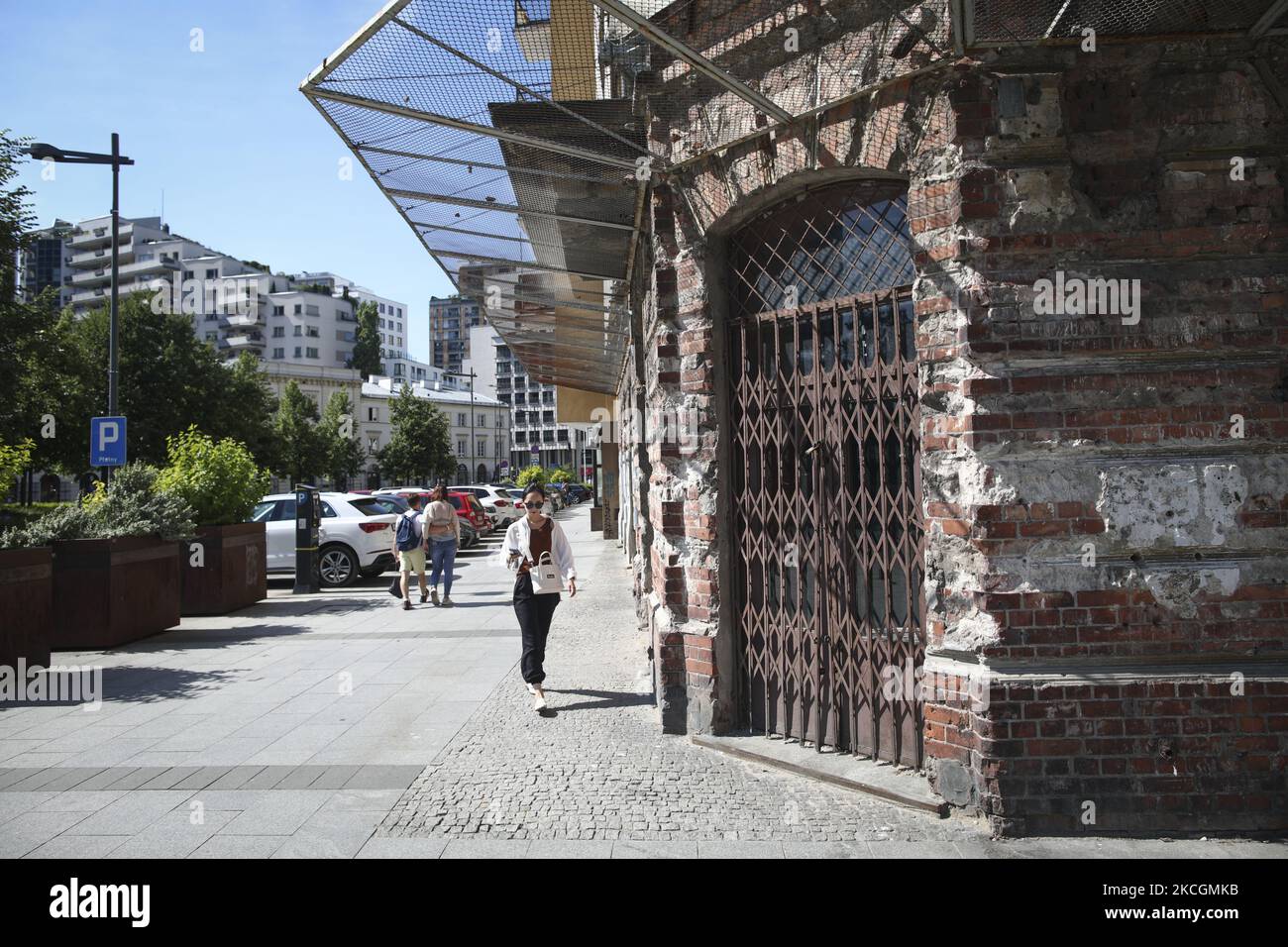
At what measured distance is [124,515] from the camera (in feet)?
33.4

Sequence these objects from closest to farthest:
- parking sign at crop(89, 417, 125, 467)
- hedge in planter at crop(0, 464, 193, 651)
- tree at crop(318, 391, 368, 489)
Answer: hedge in planter at crop(0, 464, 193, 651), parking sign at crop(89, 417, 125, 467), tree at crop(318, 391, 368, 489)

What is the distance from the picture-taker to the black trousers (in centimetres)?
698

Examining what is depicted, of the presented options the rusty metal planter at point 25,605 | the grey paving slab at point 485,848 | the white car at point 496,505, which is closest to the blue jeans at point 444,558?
the rusty metal planter at point 25,605

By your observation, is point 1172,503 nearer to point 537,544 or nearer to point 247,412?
point 537,544

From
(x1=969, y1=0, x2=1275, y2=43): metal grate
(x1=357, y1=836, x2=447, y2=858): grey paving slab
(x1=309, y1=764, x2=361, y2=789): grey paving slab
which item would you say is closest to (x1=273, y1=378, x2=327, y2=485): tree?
(x1=309, y1=764, x2=361, y2=789): grey paving slab

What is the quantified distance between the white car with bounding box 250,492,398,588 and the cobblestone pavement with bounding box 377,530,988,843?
1001 cm

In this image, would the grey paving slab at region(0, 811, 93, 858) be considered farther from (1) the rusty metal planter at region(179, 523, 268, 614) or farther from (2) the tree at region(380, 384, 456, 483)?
(2) the tree at region(380, 384, 456, 483)

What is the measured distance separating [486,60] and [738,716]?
430 centimetres

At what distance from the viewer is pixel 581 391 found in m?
25.3

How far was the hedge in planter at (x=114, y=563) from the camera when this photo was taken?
373 inches

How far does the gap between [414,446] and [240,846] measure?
5584 centimetres

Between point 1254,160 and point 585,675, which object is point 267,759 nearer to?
point 585,675

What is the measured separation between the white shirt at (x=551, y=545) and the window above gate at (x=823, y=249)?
251 centimetres

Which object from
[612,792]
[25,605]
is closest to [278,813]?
[612,792]
